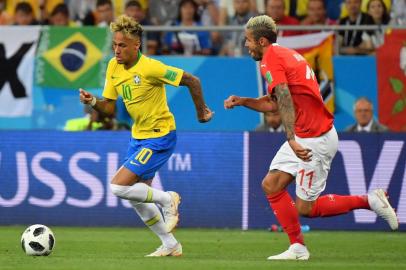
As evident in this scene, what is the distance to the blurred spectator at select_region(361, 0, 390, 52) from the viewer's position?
17.7 meters

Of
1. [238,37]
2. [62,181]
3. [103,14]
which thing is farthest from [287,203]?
[103,14]

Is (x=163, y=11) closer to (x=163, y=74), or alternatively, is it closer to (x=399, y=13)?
(x=399, y=13)

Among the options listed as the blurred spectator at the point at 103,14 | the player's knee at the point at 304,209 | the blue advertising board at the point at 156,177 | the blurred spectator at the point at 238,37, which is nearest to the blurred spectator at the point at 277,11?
the blurred spectator at the point at 238,37

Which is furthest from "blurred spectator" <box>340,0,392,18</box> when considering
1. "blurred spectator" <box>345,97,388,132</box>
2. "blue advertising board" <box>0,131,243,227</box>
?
"blue advertising board" <box>0,131,243,227</box>

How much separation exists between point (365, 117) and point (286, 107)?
616 cm

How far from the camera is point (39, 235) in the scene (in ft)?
37.6

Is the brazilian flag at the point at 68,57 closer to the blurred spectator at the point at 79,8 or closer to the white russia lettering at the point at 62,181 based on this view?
the blurred spectator at the point at 79,8

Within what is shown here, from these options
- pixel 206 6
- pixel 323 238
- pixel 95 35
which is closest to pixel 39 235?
pixel 323 238

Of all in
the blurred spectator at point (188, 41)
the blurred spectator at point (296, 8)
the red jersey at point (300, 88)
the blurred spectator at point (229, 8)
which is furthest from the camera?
the blurred spectator at point (296, 8)

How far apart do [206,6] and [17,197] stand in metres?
4.75

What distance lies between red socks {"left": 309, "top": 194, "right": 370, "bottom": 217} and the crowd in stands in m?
6.30

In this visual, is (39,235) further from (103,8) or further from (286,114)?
(103,8)

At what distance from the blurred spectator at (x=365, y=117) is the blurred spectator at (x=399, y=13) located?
1.81 metres

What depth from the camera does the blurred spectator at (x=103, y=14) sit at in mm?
18688
